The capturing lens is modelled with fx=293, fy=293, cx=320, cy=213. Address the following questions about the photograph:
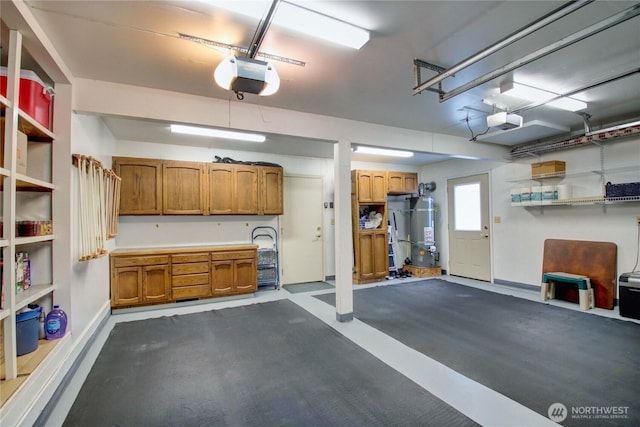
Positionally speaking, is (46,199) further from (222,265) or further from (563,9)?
(563,9)

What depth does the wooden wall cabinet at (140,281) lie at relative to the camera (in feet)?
13.8

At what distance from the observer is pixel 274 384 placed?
238 cm

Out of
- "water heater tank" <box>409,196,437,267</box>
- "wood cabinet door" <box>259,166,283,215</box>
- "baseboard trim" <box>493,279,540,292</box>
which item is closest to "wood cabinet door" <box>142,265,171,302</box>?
"wood cabinet door" <box>259,166,283,215</box>

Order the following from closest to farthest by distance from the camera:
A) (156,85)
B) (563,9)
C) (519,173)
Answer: (563,9) < (156,85) < (519,173)

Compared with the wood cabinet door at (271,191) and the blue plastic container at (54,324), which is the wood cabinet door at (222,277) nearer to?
the wood cabinet door at (271,191)

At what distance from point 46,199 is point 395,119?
3807 mm

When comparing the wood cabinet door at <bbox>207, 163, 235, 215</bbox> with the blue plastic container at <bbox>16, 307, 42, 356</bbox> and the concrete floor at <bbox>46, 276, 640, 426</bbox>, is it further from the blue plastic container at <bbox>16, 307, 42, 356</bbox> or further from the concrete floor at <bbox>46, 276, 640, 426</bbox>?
the blue plastic container at <bbox>16, 307, 42, 356</bbox>

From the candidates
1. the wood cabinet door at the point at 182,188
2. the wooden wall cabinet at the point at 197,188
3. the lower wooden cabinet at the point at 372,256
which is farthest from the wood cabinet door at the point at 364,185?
the wood cabinet door at the point at 182,188

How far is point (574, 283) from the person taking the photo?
435 cm

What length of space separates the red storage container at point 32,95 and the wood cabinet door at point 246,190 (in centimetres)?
294

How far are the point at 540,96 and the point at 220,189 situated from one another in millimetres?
4645

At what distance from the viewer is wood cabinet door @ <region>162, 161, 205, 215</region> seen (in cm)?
476

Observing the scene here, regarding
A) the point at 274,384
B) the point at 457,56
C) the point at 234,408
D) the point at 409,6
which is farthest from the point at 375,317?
the point at 409,6

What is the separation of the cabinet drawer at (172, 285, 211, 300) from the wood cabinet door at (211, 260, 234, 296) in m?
0.11
